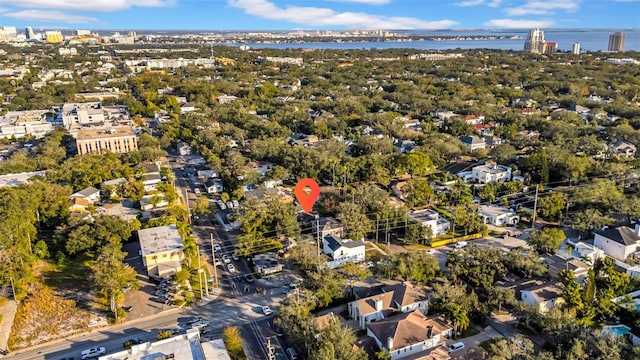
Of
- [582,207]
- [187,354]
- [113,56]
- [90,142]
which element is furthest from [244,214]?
[113,56]

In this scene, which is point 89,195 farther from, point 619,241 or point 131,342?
point 619,241

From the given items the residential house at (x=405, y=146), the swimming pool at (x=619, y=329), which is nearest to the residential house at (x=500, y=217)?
the swimming pool at (x=619, y=329)

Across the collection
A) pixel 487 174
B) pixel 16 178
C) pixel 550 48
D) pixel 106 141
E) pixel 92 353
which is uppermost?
pixel 550 48

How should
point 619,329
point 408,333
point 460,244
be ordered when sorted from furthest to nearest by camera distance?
point 460,244, point 619,329, point 408,333

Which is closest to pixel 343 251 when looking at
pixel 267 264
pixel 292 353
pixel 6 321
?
pixel 267 264

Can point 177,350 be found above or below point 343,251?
below

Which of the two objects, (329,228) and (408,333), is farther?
(329,228)
